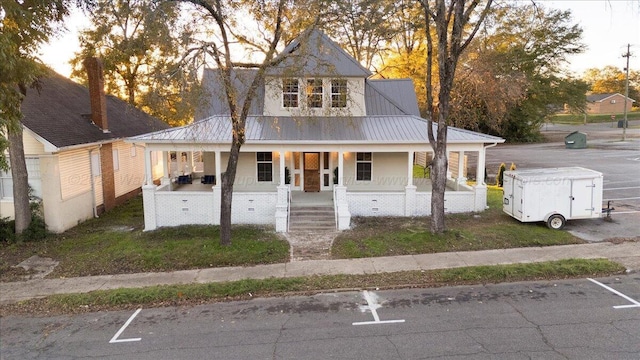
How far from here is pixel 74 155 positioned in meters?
16.7

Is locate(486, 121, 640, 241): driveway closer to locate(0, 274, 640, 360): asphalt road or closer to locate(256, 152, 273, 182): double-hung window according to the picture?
locate(0, 274, 640, 360): asphalt road

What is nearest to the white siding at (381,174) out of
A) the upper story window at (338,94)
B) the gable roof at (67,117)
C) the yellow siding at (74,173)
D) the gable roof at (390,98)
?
the gable roof at (390,98)

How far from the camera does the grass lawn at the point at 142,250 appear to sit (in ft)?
39.3

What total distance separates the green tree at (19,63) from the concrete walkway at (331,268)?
10.5 feet

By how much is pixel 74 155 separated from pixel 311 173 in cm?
956

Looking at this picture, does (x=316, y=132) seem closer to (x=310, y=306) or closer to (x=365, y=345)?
(x=310, y=306)

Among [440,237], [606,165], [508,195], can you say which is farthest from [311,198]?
[606,165]

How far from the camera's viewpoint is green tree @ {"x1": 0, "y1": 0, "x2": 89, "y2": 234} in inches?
409

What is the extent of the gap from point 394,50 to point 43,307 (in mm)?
36748

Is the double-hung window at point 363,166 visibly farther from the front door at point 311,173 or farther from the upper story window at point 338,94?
the upper story window at point 338,94

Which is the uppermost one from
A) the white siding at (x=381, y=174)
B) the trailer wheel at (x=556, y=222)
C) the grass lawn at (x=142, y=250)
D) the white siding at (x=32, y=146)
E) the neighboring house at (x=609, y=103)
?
the neighboring house at (x=609, y=103)

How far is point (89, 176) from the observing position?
1786cm

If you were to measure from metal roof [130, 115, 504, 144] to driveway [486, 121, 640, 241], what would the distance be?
4.85m

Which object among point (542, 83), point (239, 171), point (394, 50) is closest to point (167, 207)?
point (239, 171)
